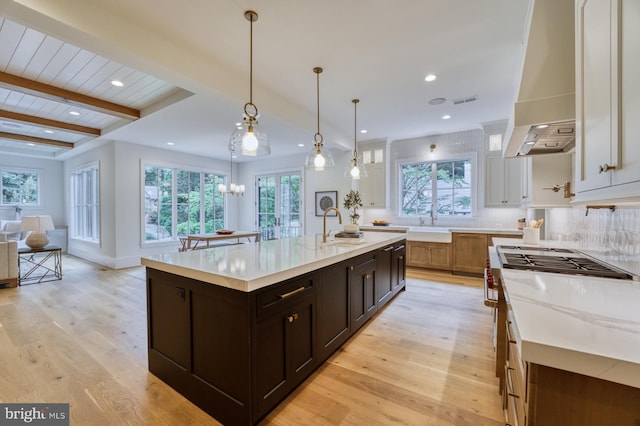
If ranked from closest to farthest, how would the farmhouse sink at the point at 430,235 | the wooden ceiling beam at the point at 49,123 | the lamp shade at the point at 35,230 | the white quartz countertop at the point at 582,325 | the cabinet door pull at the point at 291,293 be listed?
the white quartz countertop at the point at 582,325 < the cabinet door pull at the point at 291,293 < the wooden ceiling beam at the point at 49,123 < the lamp shade at the point at 35,230 < the farmhouse sink at the point at 430,235

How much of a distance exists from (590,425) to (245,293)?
132cm

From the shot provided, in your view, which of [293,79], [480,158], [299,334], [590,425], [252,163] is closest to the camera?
[590,425]

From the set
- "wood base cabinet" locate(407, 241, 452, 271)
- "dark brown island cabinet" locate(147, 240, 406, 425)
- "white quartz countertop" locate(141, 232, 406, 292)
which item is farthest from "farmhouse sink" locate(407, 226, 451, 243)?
"dark brown island cabinet" locate(147, 240, 406, 425)

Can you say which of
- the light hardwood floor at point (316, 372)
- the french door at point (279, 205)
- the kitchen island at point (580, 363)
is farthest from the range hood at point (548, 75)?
the french door at point (279, 205)

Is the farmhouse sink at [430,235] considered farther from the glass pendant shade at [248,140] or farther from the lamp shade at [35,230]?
the lamp shade at [35,230]

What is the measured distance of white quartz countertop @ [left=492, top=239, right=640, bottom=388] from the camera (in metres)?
0.66

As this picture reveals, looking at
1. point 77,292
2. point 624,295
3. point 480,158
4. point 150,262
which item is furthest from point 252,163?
point 624,295

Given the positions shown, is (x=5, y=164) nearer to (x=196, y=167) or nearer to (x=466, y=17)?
(x=196, y=167)

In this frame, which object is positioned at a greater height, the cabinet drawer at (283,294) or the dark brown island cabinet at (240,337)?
the cabinet drawer at (283,294)

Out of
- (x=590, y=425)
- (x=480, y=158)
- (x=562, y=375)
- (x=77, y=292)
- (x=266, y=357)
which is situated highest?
(x=480, y=158)

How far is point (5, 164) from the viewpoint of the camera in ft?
23.0

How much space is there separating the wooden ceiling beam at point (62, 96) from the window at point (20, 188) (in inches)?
→ 224

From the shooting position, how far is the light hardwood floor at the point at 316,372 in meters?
1.66

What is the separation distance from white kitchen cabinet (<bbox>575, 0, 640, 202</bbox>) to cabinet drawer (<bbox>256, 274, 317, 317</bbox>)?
4.96 ft
